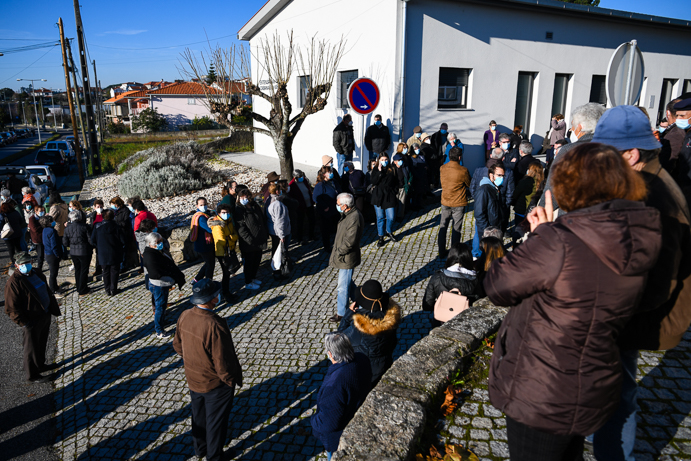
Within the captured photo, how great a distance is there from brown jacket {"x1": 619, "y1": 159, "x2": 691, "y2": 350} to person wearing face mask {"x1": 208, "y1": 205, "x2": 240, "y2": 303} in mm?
6901

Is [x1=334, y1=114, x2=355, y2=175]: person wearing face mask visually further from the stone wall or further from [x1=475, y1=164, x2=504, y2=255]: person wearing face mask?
the stone wall

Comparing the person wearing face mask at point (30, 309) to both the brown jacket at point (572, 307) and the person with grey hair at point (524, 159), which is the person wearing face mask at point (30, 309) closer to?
the brown jacket at point (572, 307)

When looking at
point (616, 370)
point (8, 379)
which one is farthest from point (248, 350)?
point (616, 370)

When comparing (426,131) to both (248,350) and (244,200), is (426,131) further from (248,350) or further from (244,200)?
(248,350)

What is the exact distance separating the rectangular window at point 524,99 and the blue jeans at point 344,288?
10652 millimetres

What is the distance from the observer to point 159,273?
22.9ft

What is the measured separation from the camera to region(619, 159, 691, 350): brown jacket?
1921 mm

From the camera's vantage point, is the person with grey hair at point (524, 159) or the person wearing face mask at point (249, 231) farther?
the person with grey hair at point (524, 159)

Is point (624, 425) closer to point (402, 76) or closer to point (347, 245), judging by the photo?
point (347, 245)

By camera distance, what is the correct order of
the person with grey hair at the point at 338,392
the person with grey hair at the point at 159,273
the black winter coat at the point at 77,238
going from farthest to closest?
the black winter coat at the point at 77,238 < the person with grey hair at the point at 159,273 < the person with grey hair at the point at 338,392

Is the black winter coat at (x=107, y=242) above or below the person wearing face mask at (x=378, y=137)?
below

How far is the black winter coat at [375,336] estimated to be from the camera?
3.97 m

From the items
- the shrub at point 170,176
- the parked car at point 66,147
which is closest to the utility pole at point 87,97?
the parked car at point 66,147

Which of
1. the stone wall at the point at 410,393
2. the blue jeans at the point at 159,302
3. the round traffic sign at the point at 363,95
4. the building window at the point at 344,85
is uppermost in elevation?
the building window at the point at 344,85
